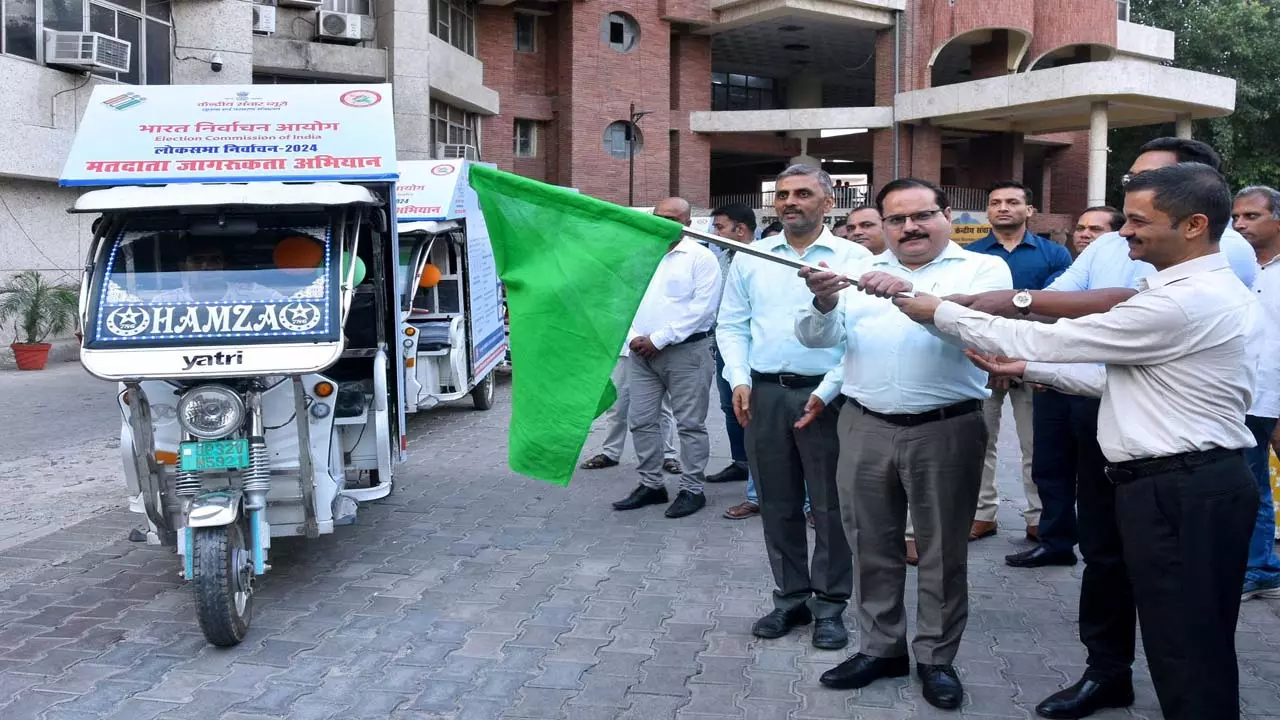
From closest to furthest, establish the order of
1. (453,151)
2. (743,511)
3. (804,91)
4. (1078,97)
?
(743,511) < (453,151) < (1078,97) < (804,91)

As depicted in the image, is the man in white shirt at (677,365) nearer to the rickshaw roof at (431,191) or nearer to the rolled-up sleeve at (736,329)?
the rolled-up sleeve at (736,329)

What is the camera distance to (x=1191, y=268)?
3.37 m

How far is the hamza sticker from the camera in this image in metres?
5.26

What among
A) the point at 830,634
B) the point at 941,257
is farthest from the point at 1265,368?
the point at 830,634

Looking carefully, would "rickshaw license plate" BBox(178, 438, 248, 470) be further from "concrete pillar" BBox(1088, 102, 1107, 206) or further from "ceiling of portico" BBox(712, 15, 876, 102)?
"ceiling of portico" BBox(712, 15, 876, 102)

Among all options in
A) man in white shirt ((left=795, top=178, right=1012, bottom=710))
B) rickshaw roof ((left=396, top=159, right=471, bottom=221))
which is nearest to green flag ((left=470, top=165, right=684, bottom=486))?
man in white shirt ((left=795, top=178, right=1012, bottom=710))

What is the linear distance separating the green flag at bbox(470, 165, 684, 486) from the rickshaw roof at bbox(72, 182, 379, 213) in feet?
4.09

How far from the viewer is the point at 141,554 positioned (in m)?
6.57

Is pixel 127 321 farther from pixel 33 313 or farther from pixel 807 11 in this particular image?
pixel 807 11

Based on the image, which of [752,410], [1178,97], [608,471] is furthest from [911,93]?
[752,410]

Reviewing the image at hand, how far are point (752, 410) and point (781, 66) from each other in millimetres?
43530

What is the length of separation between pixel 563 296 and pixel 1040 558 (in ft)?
10.8

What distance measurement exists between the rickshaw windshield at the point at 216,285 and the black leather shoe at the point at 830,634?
8.77 ft

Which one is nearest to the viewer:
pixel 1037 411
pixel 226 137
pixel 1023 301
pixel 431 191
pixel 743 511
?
pixel 1023 301
